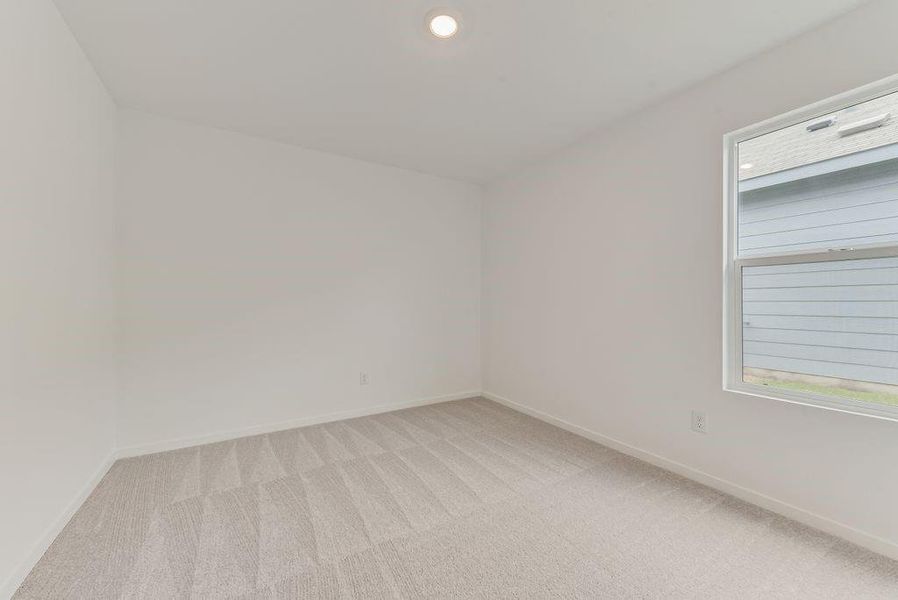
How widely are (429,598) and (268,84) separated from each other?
111 inches

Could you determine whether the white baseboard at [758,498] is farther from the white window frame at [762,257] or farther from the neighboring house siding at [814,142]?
the neighboring house siding at [814,142]

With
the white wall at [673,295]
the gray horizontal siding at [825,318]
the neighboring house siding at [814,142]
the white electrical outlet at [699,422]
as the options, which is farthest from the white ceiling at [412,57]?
the white electrical outlet at [699,422]

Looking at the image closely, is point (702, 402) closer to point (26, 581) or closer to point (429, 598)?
point (429, 598)

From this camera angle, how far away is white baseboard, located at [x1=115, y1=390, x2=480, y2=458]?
2529 millimetres

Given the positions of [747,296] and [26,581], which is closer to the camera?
[26,581]

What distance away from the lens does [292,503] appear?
1.95 meters

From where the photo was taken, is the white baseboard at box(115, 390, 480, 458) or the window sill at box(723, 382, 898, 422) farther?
the white baseboard at box(115, 390, 480, 458)

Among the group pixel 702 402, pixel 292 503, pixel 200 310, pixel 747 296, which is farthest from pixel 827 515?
pixel 200 310

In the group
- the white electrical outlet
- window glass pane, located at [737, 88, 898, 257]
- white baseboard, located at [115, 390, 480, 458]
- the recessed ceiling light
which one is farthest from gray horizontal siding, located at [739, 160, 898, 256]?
white baseboard, located at [115, 390, 480, 458]

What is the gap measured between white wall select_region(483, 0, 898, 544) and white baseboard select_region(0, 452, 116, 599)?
125 inches

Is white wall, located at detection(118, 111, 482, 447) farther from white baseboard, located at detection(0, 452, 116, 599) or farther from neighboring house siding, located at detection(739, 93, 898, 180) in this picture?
neighboring house siding, located at detection(739, 93, 898, 180)

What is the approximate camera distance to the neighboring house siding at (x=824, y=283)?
1644 mm

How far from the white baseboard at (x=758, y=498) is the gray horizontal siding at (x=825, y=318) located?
697mm

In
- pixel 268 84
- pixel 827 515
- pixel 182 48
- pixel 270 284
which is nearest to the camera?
pixel 827 515
